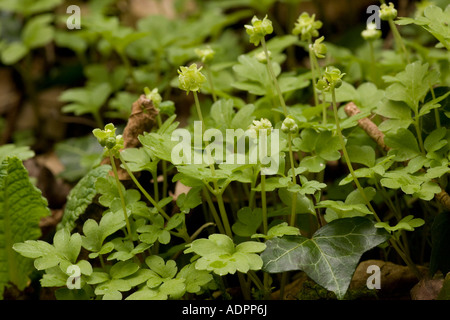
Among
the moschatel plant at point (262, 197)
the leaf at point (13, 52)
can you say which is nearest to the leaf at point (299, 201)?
the moschatel plant at point (262, 197)

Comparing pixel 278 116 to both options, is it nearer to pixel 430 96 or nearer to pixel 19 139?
pixel 430 96

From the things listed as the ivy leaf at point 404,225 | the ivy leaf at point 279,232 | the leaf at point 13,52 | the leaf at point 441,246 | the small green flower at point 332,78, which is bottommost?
the leaf at point 441,246

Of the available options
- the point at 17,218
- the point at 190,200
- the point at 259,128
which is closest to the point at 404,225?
the point at 259,128

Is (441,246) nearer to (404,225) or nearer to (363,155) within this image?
(404,225)

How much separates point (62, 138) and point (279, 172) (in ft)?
5.47

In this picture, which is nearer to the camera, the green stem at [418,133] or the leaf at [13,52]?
the green stem at [418,133]

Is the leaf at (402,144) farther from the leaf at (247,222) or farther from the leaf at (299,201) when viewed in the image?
the leaf at (247,222)

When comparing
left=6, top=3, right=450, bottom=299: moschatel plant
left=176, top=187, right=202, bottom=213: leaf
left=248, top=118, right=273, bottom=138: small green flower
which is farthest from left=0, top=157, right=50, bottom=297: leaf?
left=248, top=118, right=273, bottom=138: small green flower

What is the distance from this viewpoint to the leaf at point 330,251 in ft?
3.62

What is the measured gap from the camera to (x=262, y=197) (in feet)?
3.96

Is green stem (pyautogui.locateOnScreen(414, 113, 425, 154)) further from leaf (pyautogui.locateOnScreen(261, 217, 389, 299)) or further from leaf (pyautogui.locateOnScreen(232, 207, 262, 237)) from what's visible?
leaf (pyautogui.locateOnScreen(232, 207, 262, 237))

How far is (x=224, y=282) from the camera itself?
1363 millimetres

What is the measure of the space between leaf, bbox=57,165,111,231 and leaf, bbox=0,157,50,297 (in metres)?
0.08

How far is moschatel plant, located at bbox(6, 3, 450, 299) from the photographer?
113cm
